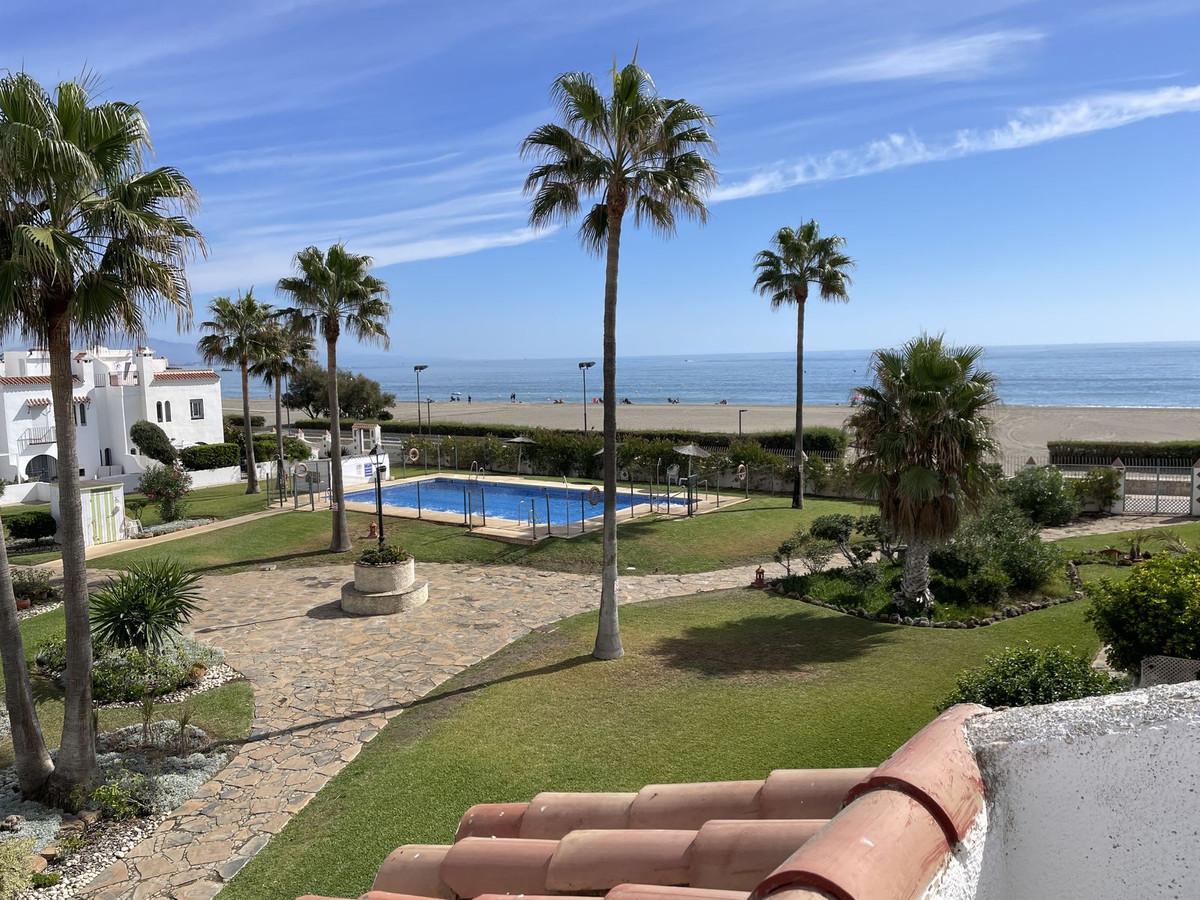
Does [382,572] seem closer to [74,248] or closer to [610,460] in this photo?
[610,460]

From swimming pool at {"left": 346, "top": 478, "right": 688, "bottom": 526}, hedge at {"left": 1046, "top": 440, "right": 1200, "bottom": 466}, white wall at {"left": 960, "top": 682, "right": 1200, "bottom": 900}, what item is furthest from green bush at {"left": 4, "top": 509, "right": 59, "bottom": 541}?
hedge at {"left": 1046, "top": 440, "right": 1200, "bottom": 466}

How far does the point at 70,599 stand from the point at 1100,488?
27874 millimetres

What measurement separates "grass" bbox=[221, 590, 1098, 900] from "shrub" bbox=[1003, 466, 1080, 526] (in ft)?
31.1

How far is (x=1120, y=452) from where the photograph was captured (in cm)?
3503

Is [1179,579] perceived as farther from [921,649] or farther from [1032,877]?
[1032,877]

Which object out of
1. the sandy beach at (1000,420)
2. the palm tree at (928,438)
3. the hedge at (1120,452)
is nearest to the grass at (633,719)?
the palm tree at (928,438)

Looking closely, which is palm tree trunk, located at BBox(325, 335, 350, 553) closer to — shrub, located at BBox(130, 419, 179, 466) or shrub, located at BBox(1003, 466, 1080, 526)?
shrub, located at BBox(1003, 466, 1080, 526)

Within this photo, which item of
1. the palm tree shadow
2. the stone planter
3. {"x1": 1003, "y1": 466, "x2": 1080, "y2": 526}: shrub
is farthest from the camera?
{"x1": 1003, "y1": 466, "x2": 1080, "y2": 526}: shrub

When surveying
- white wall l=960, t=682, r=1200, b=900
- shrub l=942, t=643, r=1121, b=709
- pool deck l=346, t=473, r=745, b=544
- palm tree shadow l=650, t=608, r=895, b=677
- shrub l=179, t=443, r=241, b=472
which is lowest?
palm tree shadow l=650, t=608, r=895, b=677

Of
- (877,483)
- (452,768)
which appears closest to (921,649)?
(877,483)

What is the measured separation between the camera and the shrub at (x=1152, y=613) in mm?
8727

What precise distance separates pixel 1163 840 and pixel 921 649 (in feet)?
41.1

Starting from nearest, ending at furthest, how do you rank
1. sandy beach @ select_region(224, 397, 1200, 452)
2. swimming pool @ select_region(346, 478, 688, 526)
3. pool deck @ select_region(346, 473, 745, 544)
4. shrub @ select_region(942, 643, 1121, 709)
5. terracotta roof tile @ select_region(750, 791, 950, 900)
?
1. terracotta roof tile @ select_region(750, 791, 950, 900)
2. shrub @ select_region(942, 643, 1121, 709)
3. pool deck @ select_region(346, 473, 745, 544)
4. swimming pool @ select_region(346, 478, 688, 526)
5. sandy beach @ select_region(224, 397, 1200, 452)

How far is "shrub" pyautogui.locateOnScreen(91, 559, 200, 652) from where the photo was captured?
42.1 ft
